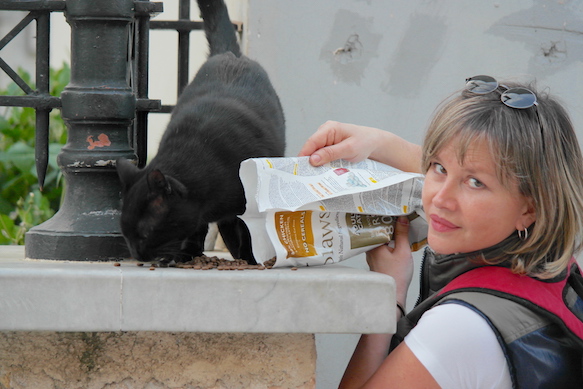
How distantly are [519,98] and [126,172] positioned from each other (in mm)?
831

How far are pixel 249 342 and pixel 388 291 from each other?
0.25 meters

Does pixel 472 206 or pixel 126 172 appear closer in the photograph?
pixel 472 206

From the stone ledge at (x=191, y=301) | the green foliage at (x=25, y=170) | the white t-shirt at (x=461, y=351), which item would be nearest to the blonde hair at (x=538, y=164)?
the white t-shirt at (x=461, y=351)

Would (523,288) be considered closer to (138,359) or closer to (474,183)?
(474,183)

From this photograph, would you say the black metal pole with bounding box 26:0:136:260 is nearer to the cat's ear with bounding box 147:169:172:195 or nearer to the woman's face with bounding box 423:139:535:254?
the cat's ear with bounding box 147:169:172:195

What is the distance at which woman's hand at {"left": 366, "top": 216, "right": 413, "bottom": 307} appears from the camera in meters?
1.34

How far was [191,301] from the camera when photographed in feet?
3.31

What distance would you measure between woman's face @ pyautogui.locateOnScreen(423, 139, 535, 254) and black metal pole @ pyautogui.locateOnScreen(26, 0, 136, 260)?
0.66m

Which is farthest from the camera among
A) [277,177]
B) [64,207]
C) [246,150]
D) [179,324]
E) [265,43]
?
[265,43]

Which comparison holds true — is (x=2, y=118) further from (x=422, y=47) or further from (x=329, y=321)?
(x=329, y=321)

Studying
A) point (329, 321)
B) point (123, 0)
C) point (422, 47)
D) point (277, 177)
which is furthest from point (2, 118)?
point (329, 321)

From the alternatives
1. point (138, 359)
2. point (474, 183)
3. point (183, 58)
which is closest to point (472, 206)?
point (474, 183)

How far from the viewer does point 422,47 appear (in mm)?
2434

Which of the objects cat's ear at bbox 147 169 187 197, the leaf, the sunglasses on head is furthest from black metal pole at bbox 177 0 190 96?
the leaf
